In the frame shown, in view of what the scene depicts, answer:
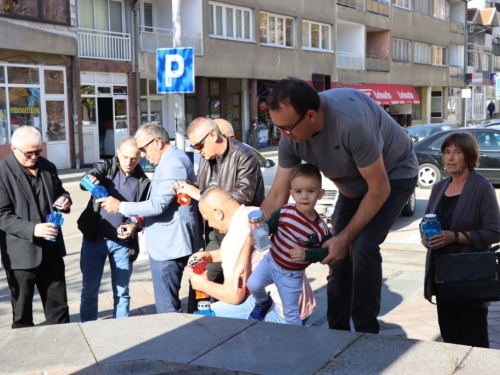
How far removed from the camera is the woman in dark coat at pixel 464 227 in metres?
4.38

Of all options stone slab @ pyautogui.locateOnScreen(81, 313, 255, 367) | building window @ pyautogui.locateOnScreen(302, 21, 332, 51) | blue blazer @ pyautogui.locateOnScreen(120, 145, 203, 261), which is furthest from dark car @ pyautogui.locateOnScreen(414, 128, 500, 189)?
building window @ pyautogui.locateOnScreen(302, 21, 332, 51)

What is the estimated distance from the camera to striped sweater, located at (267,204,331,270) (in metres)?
4.03

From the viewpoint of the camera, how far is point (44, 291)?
5445mm

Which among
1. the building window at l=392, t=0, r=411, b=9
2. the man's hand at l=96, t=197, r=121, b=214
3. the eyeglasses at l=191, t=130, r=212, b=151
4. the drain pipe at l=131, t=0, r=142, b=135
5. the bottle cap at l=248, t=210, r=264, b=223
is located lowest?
the man's hand at l=96, t=197, r=121, b=214

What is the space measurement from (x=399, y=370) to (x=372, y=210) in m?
0.84

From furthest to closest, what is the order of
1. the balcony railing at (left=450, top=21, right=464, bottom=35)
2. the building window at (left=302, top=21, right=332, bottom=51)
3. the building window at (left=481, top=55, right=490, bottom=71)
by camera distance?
the building window at (left=481, top=55, right=490, bottom=71) < the balcony railing at (left=450, top=21, right=464, bottom=35) < the building window at (left=302, top=21, right=332, bottom=51)

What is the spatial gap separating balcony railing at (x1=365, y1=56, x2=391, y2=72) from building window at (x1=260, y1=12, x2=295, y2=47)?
9155mm

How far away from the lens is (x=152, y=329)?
4160mm

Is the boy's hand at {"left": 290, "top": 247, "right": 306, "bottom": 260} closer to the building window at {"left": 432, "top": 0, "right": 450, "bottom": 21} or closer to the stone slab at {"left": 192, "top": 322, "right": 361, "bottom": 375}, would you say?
the stone slab at {"left": 192, "top": 322, "right": 361, "bottom": 375}

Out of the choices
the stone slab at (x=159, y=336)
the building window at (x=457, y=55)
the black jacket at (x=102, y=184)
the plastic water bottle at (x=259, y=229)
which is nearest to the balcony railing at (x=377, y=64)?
the building window at (x=457, y=55)

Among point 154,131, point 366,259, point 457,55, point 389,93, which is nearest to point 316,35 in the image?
point 389,93

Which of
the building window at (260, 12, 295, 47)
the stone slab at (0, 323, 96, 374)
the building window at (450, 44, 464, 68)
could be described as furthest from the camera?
the building window at (450, 44, 464, 68)

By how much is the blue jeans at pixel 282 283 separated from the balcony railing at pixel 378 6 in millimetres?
40517

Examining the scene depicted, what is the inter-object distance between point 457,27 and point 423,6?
7233 millimetres
